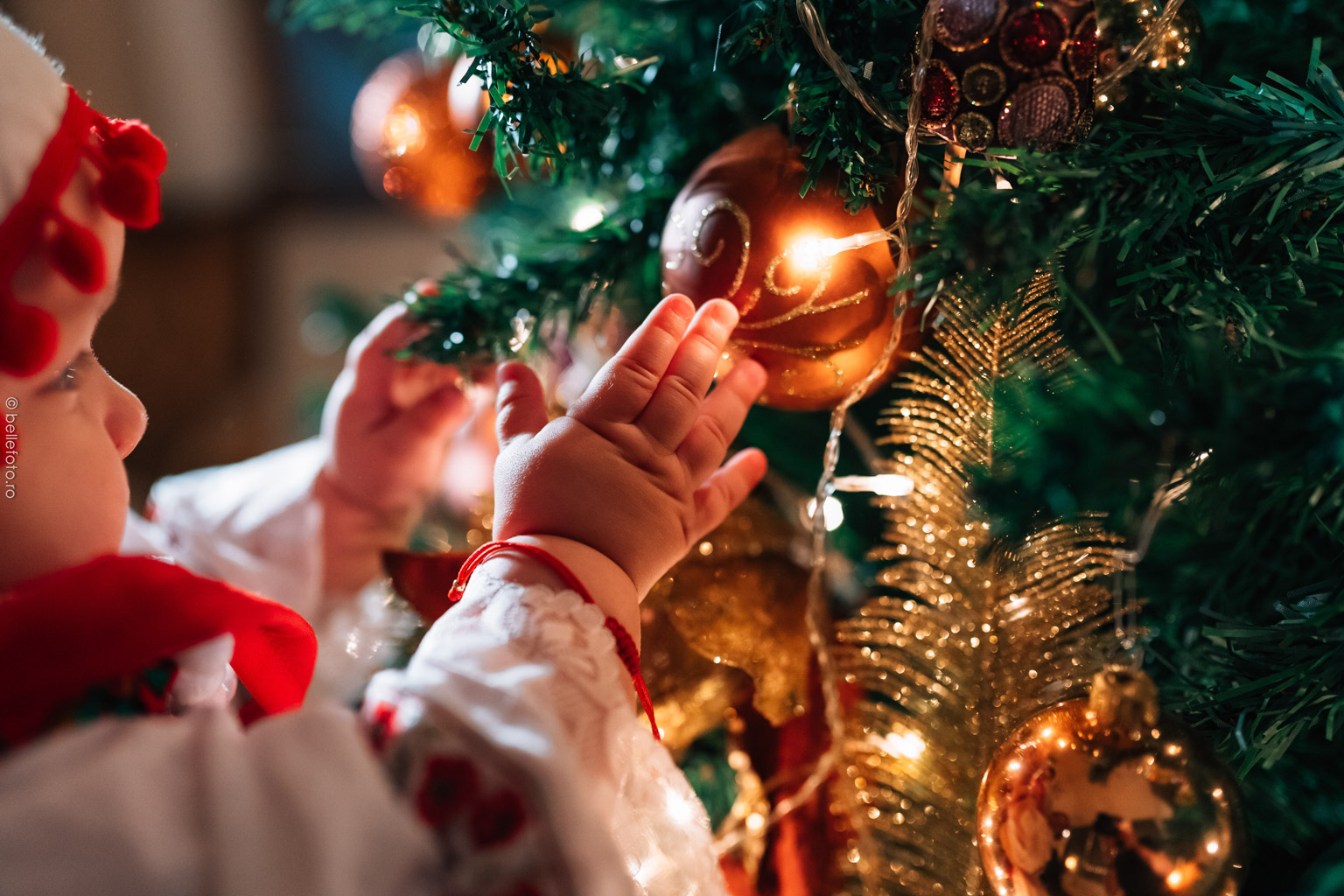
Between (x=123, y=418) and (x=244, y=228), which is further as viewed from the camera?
(x=244, y=228)

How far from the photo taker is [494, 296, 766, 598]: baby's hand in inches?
16.0

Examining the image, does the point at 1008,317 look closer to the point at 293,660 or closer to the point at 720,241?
the point at 720,241

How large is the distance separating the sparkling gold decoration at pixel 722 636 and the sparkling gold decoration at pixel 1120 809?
0.54ft

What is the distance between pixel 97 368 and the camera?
388 mm

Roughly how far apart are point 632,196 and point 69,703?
376 mm

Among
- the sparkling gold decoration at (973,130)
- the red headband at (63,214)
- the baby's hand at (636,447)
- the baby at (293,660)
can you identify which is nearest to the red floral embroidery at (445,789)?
the baby at (293,660)

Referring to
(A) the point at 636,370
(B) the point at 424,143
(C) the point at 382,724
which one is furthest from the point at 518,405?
(B) the point at 424,143

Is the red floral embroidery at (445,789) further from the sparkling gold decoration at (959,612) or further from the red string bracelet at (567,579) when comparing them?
the sparkling gold decoration at (959,612)

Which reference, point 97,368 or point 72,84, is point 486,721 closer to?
point 97,368

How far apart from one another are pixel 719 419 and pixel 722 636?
14 cm

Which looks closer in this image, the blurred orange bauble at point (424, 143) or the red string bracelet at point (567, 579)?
the red string bracelet at point (567, 579)

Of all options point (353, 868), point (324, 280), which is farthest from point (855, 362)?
point (324, 280)

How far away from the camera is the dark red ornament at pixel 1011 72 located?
1.18ft

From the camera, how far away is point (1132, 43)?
0.39 meters
